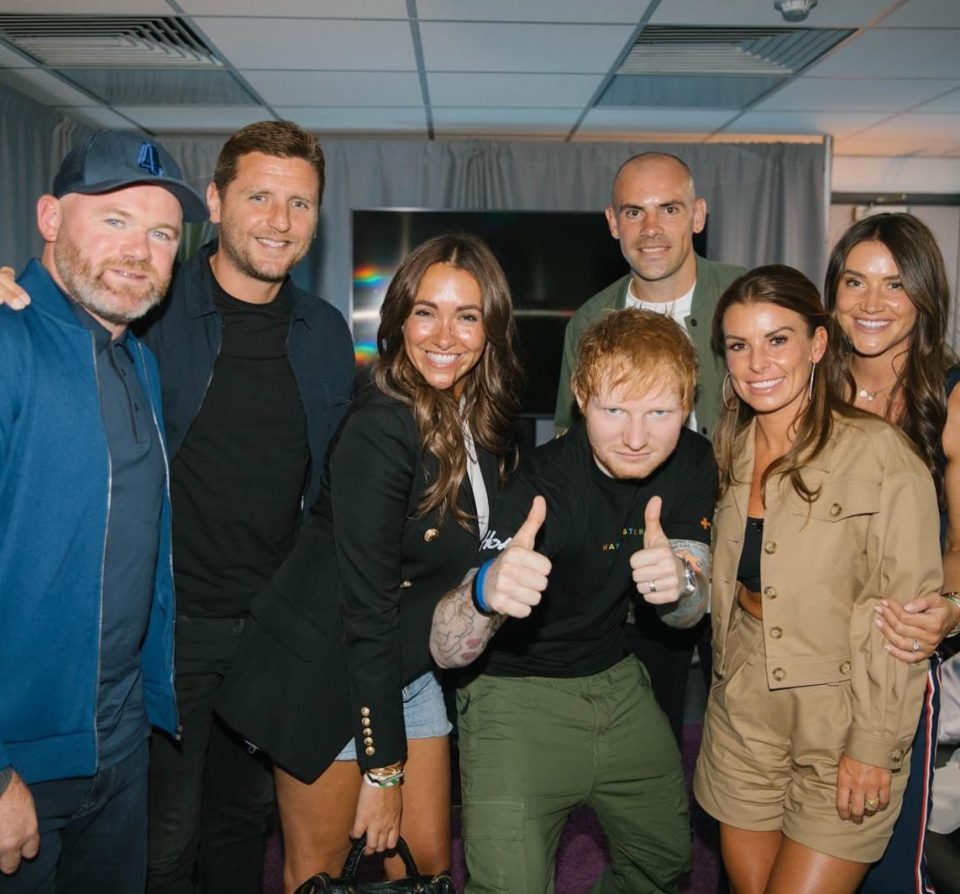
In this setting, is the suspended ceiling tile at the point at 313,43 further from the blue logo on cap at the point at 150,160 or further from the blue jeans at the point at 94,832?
the blue jeans at the point at 94,832

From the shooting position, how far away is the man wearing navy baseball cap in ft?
5.07

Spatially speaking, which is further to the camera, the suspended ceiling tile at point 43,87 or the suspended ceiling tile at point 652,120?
the suspended ceiling tile at point 652,120

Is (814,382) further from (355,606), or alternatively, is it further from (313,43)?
(313,43)

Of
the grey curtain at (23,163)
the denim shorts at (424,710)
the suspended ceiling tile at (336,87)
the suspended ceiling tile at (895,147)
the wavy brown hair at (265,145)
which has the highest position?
the suspended ceiling tile at (895,147)

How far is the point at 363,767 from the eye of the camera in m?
1.69

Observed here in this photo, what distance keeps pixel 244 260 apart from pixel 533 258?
4.00 meters

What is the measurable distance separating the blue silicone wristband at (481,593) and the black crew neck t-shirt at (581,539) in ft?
0.39

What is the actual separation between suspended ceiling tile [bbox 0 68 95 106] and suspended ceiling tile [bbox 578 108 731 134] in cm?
308

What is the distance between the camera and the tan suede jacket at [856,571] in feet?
5.80

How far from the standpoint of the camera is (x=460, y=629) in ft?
5.31

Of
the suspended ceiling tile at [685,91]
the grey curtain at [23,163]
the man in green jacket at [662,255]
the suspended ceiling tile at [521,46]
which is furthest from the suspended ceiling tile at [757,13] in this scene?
the grey curtain at [23,163]

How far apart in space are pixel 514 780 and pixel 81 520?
926 mm

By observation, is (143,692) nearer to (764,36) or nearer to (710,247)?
(764,36)

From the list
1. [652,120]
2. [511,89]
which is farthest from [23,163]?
[652,120]
